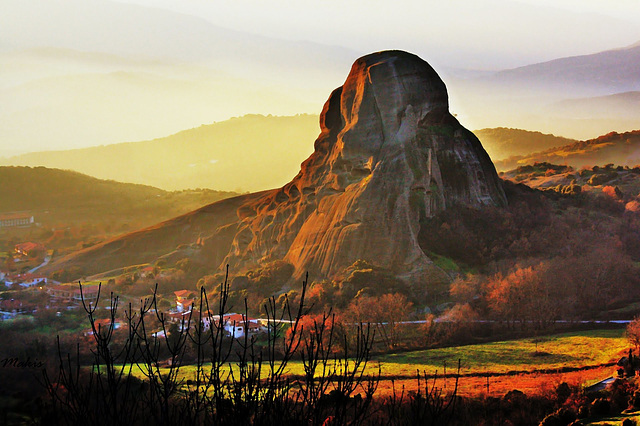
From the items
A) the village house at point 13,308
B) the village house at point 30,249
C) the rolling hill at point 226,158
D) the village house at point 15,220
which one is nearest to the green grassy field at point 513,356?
the village house at point 13,308

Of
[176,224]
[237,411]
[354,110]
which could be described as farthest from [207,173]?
[237,411]

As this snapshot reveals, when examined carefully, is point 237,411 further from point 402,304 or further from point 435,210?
point 435,210

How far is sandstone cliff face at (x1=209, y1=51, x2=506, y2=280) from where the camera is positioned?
6975 centimetres

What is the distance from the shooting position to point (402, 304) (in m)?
60.9

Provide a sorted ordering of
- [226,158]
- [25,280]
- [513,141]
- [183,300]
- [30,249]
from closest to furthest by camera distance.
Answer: [183,300]
[25,280]
[30,249]
[513,141]
[226,158]

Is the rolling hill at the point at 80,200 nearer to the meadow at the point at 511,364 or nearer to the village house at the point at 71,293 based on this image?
the village house at the point at 71,293

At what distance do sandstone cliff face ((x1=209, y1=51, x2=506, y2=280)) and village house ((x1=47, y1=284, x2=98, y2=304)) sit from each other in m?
14.9

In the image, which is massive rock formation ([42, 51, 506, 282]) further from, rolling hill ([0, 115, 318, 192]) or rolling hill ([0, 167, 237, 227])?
rolling hill ([0, 115, 318, 192])

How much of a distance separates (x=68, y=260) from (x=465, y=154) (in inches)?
1971

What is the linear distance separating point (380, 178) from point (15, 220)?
80.3 m

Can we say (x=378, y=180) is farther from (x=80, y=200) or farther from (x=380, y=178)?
(x=80, y=200)

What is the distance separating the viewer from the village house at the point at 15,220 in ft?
431

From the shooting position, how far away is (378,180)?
71875mm

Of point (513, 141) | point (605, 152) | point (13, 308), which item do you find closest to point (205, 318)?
point (13, 308)
